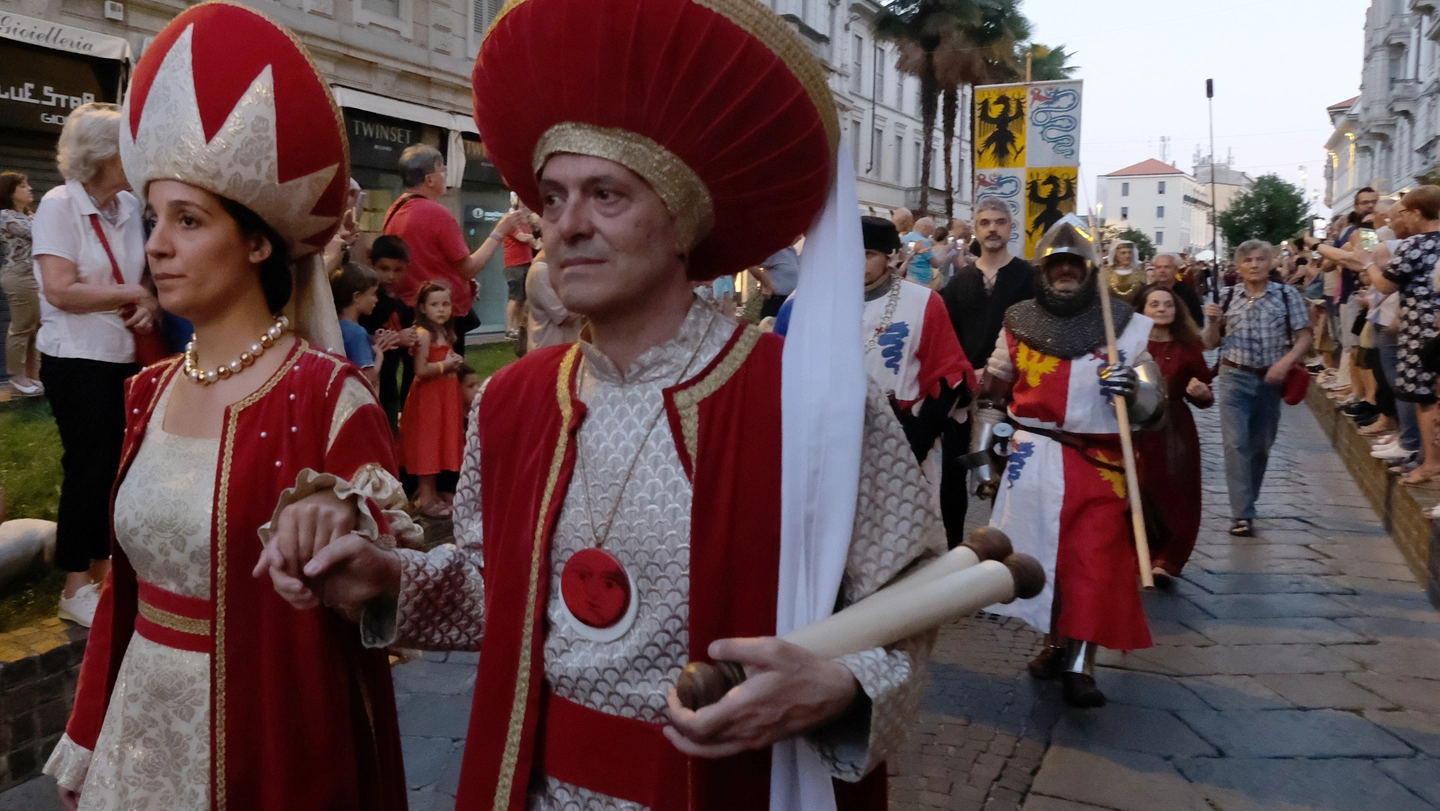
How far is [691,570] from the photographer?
1.55 meters

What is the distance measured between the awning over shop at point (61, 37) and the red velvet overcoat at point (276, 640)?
12.6 meters

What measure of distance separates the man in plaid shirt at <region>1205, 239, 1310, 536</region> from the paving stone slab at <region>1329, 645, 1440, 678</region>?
2.62 meters

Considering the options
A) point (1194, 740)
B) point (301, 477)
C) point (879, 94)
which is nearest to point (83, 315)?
point (301, 477)

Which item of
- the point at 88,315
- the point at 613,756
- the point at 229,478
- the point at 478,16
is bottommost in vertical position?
the point at 613,756

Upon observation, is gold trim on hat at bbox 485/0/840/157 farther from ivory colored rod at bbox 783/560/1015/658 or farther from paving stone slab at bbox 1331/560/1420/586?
paving stone slab at bbox 1331/560/1420/586

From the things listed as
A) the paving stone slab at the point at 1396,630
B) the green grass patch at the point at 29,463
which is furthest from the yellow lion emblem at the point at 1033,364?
the green grass patch at the point at 29,463

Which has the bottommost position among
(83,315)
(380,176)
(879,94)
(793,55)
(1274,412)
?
(1274,412)

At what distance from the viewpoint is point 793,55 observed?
153 centimetres

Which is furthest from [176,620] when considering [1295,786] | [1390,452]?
[1390,452]

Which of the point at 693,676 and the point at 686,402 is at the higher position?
the point at 686,402

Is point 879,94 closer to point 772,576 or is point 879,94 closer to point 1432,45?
point 1432,45

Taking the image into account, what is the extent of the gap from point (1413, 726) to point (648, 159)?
175 inches

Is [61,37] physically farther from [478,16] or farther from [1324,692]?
[1324,692]

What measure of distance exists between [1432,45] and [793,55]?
5404 cm
